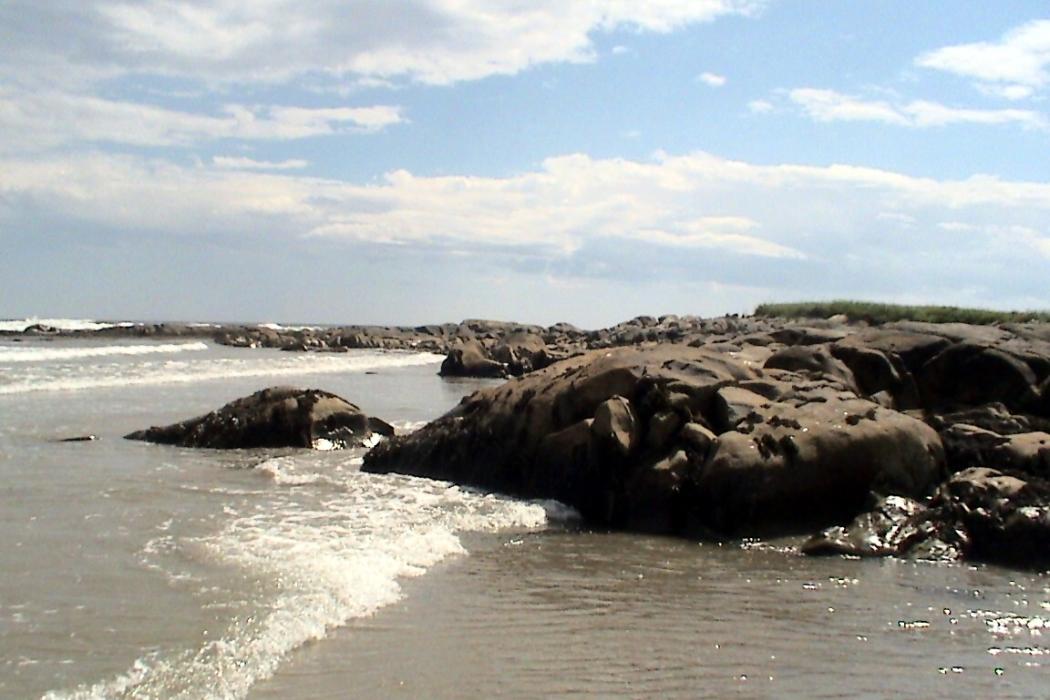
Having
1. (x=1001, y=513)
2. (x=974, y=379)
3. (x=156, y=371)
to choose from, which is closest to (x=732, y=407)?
(x=1001, y=513)

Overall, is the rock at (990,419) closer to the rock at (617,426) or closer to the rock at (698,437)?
the rock at (698,437)

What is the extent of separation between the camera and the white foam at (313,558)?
6243 mm

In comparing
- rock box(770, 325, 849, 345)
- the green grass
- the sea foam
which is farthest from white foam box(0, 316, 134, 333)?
rock box(770, 325, 849, 345)

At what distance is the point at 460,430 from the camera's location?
14.2 meters

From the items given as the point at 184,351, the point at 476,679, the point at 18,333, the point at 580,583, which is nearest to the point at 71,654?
the point at 476,679

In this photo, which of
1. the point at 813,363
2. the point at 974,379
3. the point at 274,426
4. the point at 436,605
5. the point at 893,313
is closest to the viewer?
the point at 436,605

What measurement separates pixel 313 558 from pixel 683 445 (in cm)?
482

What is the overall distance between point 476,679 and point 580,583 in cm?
258

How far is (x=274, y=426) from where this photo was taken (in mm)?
16969

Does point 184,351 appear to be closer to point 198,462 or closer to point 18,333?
point 18,333

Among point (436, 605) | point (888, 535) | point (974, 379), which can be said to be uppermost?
point (974, 379)

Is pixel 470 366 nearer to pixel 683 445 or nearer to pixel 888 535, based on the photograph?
pixel 683 445

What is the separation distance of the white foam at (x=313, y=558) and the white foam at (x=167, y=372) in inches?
635

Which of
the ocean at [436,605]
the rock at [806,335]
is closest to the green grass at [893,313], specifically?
the rock at [806,335]
